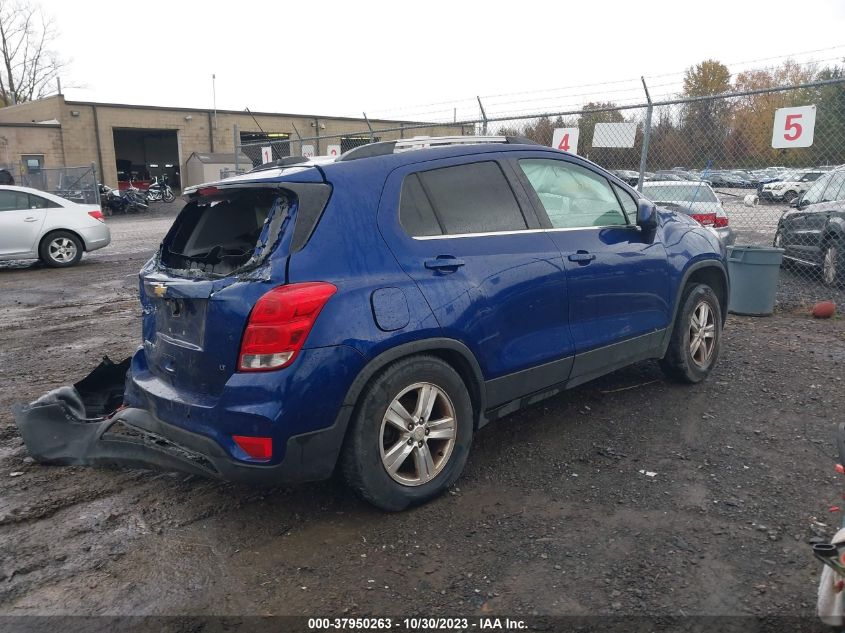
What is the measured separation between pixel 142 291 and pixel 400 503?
1.85 meters

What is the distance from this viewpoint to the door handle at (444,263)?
340cm

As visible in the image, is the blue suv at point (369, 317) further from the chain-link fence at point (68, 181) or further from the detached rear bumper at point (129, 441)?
the chain-link fence at point (68, 181)

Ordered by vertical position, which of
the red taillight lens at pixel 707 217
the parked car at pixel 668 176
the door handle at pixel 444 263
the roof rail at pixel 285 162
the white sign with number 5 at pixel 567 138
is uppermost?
the white sign with number 5 at pixel 567 138

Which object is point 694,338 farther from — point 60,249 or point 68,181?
point 68,181

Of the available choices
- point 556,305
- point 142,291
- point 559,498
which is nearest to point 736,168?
point 556,305

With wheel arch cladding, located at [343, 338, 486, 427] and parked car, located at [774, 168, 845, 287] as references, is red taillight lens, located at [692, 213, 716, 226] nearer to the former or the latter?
parked car, located at [774, 168, 845, 287]

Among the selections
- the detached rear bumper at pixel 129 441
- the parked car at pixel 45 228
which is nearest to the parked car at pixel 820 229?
the detached rear bumper at pixel 129 441

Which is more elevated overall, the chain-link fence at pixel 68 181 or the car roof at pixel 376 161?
the car roof at pixel 376 161

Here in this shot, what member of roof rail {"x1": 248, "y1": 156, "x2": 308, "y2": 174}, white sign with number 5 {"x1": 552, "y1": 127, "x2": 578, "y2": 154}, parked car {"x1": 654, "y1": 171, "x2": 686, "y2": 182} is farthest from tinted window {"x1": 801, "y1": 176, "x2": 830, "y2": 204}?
roof rail {"x1": 248, "y1": 156, "x2": 308, "y2": 174}

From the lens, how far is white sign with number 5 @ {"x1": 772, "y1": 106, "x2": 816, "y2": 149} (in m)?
7.10

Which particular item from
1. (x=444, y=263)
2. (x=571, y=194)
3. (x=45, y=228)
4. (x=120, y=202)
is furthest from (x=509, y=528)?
(x=120, y=202)

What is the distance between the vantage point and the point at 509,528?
329 centimetres

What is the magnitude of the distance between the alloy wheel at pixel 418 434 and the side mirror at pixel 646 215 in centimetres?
199

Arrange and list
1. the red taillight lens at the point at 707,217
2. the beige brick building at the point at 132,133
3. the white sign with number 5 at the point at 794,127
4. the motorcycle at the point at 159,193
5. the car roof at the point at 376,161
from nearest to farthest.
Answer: the car roof at the point at 376,161 → the white sign with number 5 at the point at 794,127 → the red taillight lens at the point at 707,217 → the motorcycle at the point at 159,193 → the beige brick building at the point at 132,133
